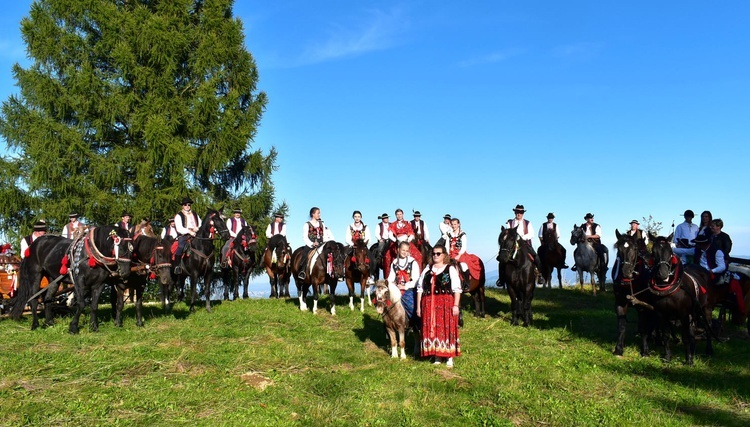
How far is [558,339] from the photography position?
12.8 meters

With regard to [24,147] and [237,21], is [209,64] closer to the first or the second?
[237,21]

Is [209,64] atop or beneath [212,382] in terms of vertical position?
atop

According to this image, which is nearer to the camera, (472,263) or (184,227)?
(472,263)

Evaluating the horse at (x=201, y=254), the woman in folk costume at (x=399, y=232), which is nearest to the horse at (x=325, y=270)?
the woman in folk costume at (x=399, y=232)

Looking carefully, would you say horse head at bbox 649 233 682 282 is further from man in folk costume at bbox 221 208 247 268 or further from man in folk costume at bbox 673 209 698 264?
man in folk costume at bbox 221 208 247 268

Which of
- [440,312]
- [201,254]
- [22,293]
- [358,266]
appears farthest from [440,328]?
[22,293]

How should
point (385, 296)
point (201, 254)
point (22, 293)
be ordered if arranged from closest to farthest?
point (385, 296) < point (22, 293) < point (201, 254)

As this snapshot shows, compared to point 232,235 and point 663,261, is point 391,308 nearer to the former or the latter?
point 663,261

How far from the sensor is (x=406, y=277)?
1120 cm

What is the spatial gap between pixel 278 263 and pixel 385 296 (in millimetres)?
9995

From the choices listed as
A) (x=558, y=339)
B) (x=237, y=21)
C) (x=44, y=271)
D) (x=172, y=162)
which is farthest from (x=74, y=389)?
(x=237, y=21)

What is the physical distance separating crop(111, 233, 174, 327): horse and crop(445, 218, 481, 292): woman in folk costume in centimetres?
731

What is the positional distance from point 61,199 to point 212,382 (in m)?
17.3

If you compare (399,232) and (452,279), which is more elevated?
(399,232)
